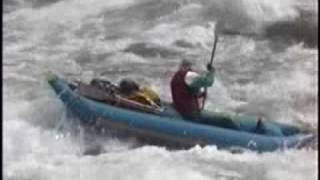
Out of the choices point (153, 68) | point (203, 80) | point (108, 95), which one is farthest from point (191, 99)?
point (153, 68)

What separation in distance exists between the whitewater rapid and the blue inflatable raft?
0.36 ft

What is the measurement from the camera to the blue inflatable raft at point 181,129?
923 centimetres

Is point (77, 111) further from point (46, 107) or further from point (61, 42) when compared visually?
point (61, 42)

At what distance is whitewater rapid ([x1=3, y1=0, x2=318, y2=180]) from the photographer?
9211mm

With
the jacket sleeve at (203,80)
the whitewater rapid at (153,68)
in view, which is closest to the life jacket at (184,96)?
the jacket sleeve at (203,80)

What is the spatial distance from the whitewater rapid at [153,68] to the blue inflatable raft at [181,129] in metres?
0.11

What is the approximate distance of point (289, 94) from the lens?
38.7 ft

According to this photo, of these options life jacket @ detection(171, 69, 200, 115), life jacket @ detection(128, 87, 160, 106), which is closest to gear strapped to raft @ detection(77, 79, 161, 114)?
life jacket @ detection(128, 87, 160, 106)

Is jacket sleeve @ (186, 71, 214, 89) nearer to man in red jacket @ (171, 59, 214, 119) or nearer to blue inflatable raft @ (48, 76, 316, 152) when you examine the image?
man in red jacket @ (171, 59, 214, 119)

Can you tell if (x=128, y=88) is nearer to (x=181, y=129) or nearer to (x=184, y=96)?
(x=184, y=96)

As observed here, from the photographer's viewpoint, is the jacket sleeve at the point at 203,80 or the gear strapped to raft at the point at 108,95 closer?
the jacket sleeve at the point at 203,80

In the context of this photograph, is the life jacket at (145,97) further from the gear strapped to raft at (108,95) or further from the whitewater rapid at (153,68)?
the whitewater rapid at (153,68)

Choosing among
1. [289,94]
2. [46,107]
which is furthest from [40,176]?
[289,94]

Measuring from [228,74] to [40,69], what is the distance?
247 centimetres
